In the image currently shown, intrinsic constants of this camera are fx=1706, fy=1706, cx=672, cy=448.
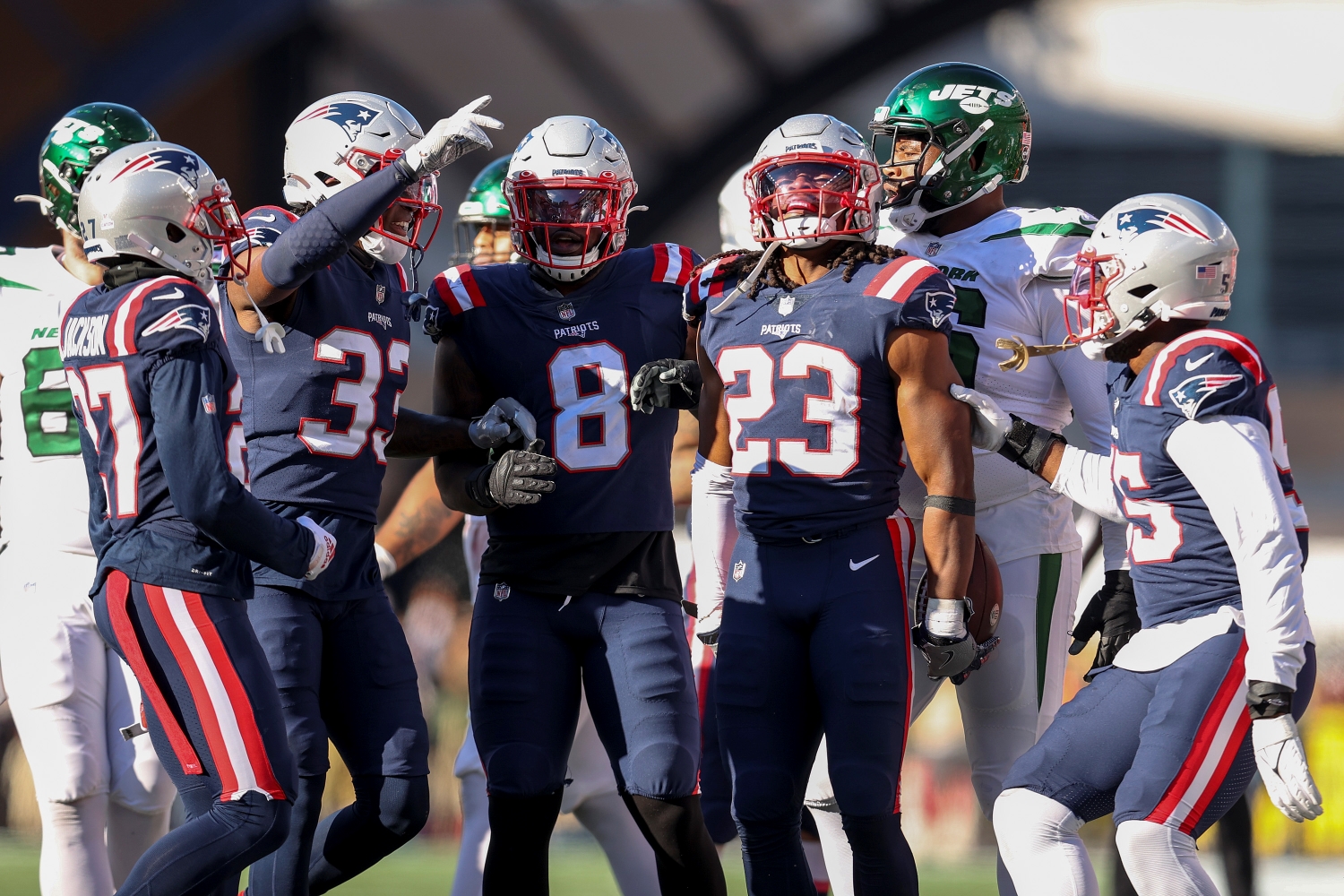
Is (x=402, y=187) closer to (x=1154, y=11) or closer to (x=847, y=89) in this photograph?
(x=847, y=89)

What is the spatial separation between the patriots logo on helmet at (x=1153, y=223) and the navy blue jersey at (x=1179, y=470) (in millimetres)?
239

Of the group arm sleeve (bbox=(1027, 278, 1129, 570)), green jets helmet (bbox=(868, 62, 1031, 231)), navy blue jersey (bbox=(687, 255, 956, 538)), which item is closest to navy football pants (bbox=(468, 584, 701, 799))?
navy blue jersey (bbox=(687, 255, 956, 538))

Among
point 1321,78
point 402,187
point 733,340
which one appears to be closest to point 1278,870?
point 733,340

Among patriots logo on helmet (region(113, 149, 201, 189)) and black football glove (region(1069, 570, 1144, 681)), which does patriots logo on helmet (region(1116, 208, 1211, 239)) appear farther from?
patriots logo on helmet (region(113, 149, 201, 189))

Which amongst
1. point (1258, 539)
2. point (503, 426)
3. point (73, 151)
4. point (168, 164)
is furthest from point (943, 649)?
point (73, 151)

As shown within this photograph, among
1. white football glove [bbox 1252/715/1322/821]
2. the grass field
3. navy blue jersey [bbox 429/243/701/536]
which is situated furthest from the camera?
the grass field

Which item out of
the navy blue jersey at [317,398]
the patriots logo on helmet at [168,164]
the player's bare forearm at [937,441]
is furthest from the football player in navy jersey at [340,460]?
the player's bare forearm at [937,441]

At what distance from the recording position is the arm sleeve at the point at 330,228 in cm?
340

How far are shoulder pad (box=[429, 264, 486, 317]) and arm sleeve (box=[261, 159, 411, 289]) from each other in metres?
0.32

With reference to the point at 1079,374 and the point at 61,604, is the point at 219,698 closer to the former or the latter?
the point at 61,604

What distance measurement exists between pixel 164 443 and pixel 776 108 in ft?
24.5

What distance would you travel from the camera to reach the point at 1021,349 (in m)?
3.48

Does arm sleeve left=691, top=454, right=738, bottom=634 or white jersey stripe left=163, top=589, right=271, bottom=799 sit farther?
arm sleeve left=691, top=454, right=738, bottom=634

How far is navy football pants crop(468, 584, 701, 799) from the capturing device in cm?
350
